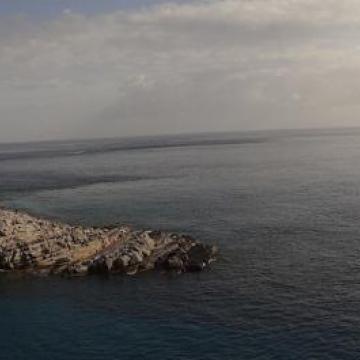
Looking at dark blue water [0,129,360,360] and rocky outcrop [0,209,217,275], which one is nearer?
dark blue water [0,129,360,360]

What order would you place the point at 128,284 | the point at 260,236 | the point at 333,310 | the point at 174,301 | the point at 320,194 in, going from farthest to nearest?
1. the point at 320,194
2. the point at 260,236
3. the point at 128,284
4. the point at 174,301
5. the point at 333,310

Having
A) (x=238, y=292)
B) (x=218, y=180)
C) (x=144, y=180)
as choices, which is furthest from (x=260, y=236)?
(x=144, y=180)

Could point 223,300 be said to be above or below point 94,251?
below

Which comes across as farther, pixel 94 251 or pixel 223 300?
pixel 94 251

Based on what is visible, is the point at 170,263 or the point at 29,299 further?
the point at 170,263

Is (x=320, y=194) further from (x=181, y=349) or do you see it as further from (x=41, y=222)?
(x=181, y=349)

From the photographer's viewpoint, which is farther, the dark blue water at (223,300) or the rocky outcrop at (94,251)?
the rocky outcrop at (94,251)

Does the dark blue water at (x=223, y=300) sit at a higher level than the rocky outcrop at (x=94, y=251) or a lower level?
lower

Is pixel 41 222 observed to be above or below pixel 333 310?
above
